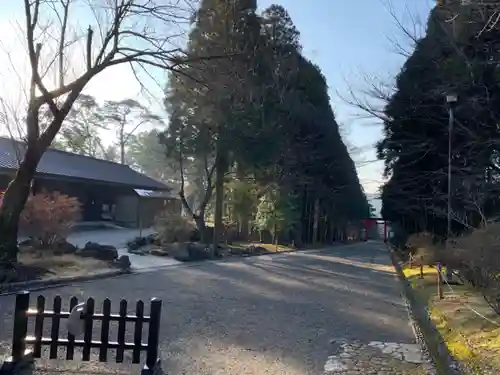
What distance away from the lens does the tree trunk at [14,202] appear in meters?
11.3

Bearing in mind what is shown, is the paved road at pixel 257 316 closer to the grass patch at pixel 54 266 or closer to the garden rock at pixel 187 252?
the grass patch at pixel 54 266

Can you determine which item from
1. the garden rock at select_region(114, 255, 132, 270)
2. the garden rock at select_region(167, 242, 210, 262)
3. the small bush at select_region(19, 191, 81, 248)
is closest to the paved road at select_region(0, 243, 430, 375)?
the garden rock at select_region(114, 255, 132, 270)

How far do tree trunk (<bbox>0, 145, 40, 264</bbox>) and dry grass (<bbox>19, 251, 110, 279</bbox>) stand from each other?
2.28 feet

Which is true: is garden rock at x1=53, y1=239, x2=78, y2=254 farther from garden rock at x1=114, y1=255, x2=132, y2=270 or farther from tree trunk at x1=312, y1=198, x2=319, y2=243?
tree trunk at x1=312, y1=198, x2=319, y2=243

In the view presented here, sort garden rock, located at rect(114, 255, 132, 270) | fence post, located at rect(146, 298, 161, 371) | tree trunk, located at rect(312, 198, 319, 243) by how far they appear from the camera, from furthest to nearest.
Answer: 1. tree trunk, located at rect(312, 198, 319, 243)
2. garden rock, located at rect(114, 255, 132, 270)
3. fence post, located at rect(146, 298, 161, 371)

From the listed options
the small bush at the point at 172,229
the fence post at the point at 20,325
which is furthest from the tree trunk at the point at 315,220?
the fence post at the point at 20,325

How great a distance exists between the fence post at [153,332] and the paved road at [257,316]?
0.41m

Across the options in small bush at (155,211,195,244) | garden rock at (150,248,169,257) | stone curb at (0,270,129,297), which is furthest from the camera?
small bush at (155,211,195,244)

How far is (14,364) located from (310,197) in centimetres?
3376

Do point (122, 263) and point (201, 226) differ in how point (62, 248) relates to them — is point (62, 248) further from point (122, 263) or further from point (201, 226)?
point (201, 226)

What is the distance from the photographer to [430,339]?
6.97 meters

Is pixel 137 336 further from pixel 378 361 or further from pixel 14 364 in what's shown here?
pixel 378 361

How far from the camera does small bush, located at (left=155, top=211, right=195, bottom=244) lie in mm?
23047

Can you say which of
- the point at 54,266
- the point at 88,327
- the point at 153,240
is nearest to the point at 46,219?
the point at 54,266
